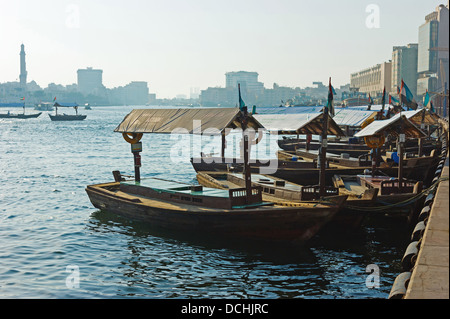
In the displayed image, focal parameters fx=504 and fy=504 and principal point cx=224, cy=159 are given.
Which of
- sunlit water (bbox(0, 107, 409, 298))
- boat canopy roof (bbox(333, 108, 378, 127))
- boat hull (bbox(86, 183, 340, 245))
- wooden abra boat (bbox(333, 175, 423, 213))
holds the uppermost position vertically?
boat canopy roof (bbox(333, 108, 378, 127))

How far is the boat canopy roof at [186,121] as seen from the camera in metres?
22.3

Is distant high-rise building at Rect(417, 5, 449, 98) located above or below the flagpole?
above

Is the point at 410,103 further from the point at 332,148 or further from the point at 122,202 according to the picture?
A: the point at 122,202

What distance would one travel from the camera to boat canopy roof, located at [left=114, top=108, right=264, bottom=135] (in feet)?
73.3

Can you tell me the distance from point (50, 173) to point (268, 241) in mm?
33744

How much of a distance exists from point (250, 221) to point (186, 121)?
6.48m

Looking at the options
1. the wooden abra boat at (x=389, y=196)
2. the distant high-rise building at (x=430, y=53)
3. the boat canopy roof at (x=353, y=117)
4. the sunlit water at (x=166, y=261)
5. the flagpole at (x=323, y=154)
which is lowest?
the sunlit water at (x=166, y=261)

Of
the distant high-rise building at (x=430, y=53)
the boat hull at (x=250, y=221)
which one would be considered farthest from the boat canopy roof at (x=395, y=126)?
the distant high-rise building at (x=430, y=53)

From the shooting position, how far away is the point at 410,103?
44.7 meters

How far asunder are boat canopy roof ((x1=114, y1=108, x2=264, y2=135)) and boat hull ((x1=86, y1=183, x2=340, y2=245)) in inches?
141

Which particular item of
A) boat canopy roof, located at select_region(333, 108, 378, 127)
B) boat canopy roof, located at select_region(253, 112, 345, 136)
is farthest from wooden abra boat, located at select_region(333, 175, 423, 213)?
boat canopy roof, located at select_region(333, 108, 378, 127)

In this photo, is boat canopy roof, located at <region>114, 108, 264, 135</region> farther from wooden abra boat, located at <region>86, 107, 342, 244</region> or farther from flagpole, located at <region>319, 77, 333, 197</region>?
flagpole, located at <region>319, 77, 333, 197</region>

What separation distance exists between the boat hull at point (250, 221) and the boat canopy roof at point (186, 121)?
359 centimetres

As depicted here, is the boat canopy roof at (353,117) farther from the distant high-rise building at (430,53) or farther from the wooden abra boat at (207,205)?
the distant high-rise building at (430,53)
